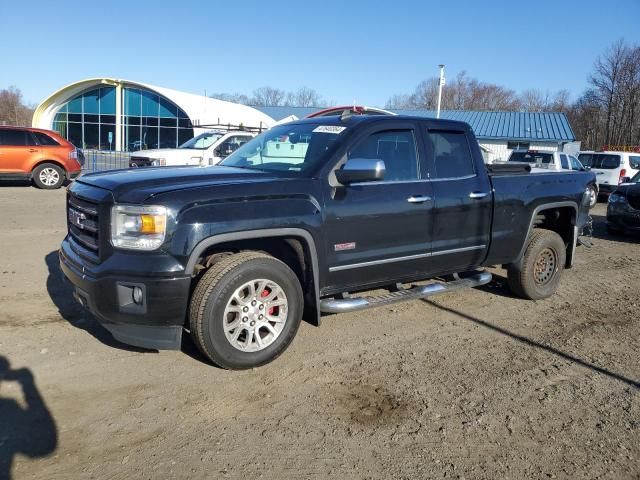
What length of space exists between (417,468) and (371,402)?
29.9 inches

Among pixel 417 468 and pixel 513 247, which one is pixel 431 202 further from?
pixel 417 468

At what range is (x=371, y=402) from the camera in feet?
11.8

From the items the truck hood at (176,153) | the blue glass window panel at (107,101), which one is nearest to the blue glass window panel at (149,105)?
the blue glass window panel at (107,101)

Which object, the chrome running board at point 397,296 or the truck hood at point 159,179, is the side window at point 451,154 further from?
the truck hood at point 159,179

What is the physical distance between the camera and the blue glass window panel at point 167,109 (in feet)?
146

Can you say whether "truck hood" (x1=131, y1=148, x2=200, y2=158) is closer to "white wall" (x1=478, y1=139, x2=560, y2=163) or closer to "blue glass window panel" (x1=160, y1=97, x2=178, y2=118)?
"blue glass window panel" (x1=160, y1=97, x2=178, y2=118)

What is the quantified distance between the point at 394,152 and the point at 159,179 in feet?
6.78

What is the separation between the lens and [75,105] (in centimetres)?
4591

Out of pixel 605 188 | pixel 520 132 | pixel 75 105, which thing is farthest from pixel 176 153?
pixel 75 105

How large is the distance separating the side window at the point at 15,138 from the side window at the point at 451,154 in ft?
46.2

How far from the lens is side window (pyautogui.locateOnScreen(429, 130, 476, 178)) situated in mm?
5066

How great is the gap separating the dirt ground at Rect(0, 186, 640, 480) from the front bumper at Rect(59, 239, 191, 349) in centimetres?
36

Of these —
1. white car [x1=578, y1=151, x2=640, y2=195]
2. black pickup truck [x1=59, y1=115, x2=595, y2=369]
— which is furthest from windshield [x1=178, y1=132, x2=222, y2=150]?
white car [x1=578, y1=151, x2=640, y2=195]

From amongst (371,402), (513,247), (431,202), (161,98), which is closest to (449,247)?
(431,202)
